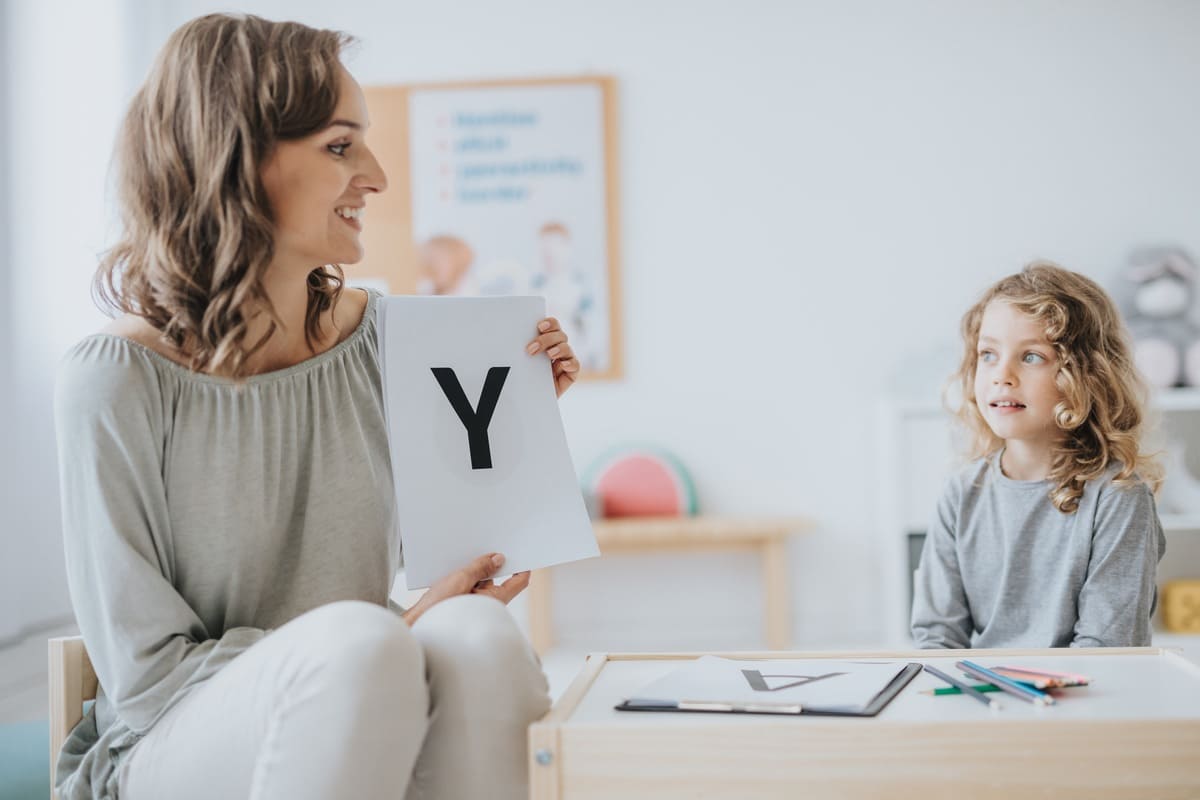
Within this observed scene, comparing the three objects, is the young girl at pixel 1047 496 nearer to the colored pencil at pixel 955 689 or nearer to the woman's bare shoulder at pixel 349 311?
the colored pencil at pixel 955 689

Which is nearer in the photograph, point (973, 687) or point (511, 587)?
point (973, 687)

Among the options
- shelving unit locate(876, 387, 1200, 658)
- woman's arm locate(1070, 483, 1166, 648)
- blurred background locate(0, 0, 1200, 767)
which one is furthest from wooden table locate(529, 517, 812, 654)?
woman's arm locate(1070, 483, 1166, 648)

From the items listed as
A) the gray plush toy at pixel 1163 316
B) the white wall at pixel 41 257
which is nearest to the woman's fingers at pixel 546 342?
the white wall at pixel 41 257

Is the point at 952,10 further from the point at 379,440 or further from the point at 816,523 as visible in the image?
the point at 379,440

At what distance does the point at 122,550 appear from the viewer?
39.4 inches

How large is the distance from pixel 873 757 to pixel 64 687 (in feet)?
2.48

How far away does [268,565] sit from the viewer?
3.67ft

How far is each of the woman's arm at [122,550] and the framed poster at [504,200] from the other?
2.09 m

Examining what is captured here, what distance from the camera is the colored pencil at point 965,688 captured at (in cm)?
89

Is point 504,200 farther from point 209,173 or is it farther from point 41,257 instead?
point 209,173

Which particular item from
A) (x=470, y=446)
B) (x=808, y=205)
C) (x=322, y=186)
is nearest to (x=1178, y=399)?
(x=808, y=205)

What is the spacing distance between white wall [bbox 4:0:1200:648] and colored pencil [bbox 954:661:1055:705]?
2.09 metres

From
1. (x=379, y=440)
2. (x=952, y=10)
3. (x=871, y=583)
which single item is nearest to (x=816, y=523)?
(x=871, y=583)

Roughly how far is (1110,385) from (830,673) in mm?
731
